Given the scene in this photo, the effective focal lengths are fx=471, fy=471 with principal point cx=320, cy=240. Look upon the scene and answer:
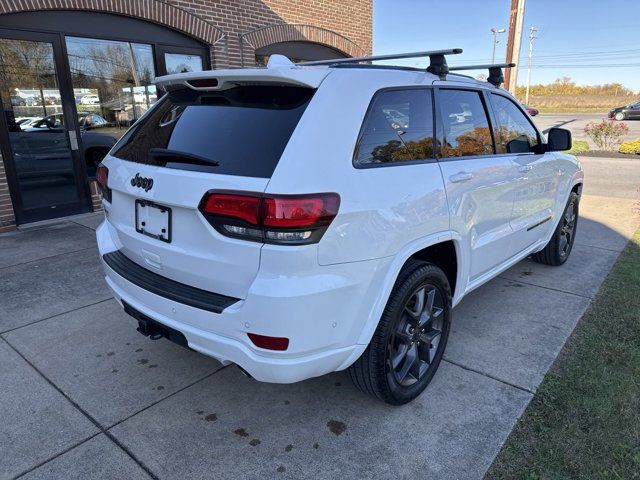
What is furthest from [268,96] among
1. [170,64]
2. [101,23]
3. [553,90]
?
[553,90]

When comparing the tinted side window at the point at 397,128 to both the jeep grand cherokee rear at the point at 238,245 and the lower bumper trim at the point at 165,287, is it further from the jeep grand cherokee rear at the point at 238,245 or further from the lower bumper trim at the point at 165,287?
the lower bumper trim at the point at 165,287

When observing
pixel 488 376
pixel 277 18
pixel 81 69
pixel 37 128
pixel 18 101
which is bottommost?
pixel 488 376

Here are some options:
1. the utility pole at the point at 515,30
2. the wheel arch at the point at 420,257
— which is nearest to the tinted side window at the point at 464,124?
the wheel arch at the point at 420,257

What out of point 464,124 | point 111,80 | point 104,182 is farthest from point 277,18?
point 104,182

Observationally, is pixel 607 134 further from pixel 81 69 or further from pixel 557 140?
pixel 81 69

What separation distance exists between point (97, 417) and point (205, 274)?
1.18 metres

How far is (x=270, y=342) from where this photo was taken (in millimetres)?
2035

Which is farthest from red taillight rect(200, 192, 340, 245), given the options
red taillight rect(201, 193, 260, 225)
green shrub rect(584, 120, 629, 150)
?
green shrub rect(584, 120, 629, 150)

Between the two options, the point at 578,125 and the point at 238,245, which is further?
the point at 578,125

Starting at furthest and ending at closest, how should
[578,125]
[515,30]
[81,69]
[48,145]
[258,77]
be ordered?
[578,125] < [515,30] < [81,69] < [48,145] < [258,77]

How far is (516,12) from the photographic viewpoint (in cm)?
1428

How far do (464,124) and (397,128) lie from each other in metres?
0.82

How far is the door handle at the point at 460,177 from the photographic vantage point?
2.76 meters

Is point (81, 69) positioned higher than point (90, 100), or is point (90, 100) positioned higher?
point (81, 69)
